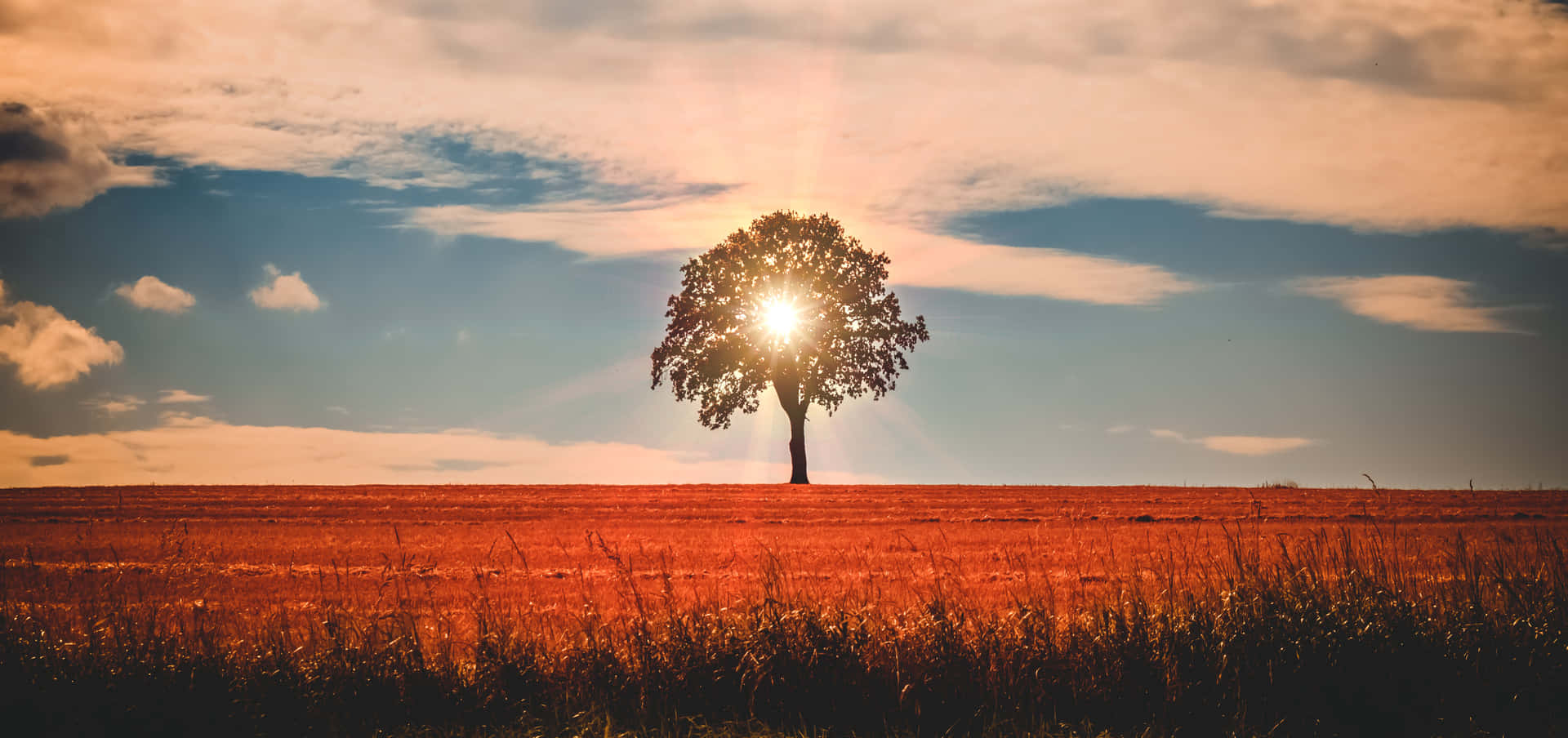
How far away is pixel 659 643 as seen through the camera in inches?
352

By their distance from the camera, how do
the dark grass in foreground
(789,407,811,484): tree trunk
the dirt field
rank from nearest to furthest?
the dark grass in foreground
the dirt field
(789,407,811,484): tree trunk

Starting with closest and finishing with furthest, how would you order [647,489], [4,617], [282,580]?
1. [4,617]
2. [282,580]
3. [647,489]

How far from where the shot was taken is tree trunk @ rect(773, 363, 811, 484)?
172ft

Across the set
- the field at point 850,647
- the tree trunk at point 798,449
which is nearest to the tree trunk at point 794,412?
the tree trunk at point 798,449

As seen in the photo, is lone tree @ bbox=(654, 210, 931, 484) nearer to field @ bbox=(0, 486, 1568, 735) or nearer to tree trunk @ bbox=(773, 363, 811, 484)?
tree trunk @ bbox=(773, 363, 811, 484)

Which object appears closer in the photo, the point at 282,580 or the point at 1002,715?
the point at 1002,715

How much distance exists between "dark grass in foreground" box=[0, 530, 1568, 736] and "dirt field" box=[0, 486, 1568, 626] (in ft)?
2.77

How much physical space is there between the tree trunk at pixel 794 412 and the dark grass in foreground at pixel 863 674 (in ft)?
139

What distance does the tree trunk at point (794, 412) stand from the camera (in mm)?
52312

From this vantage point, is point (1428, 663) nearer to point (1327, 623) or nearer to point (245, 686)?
point (1327, 623)

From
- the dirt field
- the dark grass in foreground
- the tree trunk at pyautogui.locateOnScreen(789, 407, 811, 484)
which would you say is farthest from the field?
the tree trunk at pyautogui.locateOnScreen(789, 407, 811, 484)

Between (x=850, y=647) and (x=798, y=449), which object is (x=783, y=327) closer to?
(x=798, y=449)

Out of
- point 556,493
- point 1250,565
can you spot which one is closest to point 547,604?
point 1250,565

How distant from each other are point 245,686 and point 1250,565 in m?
9.90
